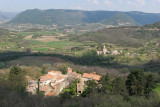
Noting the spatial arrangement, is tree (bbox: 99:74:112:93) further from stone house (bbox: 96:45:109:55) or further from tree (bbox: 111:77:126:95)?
stone house (bbox: 96:45:109:55)

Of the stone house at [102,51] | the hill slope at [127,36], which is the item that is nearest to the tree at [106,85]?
the stone house at [102,51]

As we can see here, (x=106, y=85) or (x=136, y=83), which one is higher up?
(x=136, y=83)

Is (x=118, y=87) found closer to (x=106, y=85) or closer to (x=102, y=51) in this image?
(x=106, y=85)

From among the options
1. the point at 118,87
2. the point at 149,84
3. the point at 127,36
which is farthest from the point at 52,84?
the point at 127,36

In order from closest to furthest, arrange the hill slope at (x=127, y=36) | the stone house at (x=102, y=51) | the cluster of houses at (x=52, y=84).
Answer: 1. the cluster of houses at (x=52, y=84)
2. the stone house at (x=102, y=51)
3. the hill slope at (x=127, y=36)

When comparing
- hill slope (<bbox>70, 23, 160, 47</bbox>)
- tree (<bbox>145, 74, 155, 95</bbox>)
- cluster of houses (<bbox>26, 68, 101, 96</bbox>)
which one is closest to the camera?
tree (<bbox>145, 74, 155, 95</bbox>)

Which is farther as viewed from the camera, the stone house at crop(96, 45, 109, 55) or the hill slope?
the hill slope

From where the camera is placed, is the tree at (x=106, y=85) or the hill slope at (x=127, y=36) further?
the hill slope at (x=127, y=36)

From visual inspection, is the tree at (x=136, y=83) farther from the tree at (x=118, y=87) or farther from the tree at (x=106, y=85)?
the tree at (x=106, y=85)

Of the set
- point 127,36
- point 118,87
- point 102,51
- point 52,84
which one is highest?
point 118,87

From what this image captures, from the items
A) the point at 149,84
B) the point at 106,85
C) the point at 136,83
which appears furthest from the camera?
the point at 149,84

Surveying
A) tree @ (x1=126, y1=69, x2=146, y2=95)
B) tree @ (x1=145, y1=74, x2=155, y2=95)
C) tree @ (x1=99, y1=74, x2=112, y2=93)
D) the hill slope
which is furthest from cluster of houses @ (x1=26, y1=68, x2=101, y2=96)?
the hill slope
